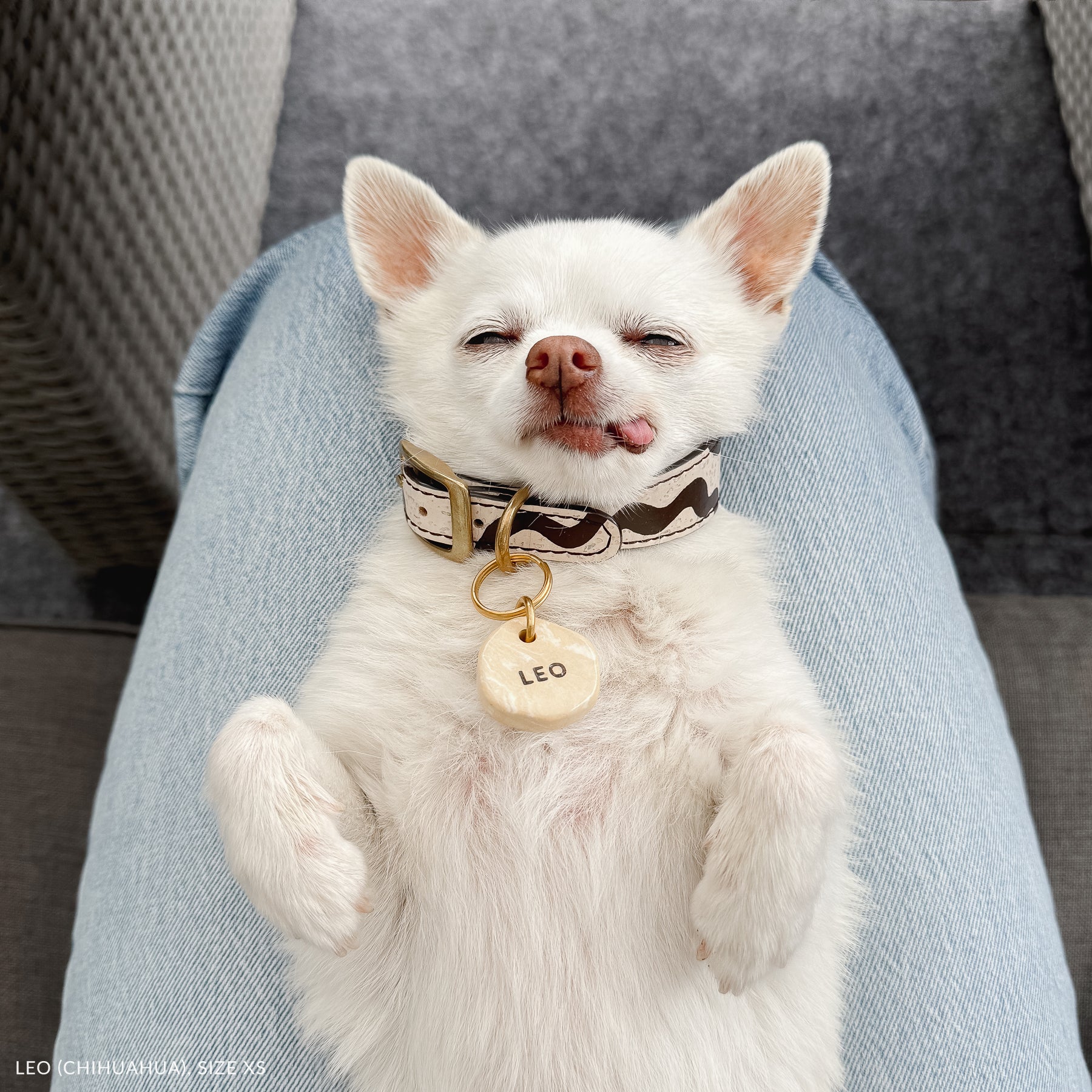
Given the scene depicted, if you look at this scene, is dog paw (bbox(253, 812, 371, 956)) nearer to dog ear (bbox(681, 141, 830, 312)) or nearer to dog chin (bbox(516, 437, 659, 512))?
dog chin (bbox(516, 437, 659, 512))

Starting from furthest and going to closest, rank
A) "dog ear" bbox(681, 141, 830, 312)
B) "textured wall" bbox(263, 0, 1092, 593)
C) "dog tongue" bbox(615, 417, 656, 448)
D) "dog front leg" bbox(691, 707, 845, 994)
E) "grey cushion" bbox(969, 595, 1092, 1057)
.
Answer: "textured wall" bbox(263, 0, 1092, 593) → "grey cushion" bbox(969, 595, 1092, 1057) → "dog ear" bbox(681, 141, 830, 312) → "dog tongue" bbox(615, 417, 656, 448) → "dog front leg" bbox(691, 707, 845, 994)

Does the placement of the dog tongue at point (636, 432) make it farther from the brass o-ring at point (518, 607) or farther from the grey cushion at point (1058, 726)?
the grey cushion at point (1058, 726)

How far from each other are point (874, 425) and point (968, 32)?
3.27ft

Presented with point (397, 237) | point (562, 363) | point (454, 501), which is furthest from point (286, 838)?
point (397, 237)

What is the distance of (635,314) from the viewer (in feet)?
3.02

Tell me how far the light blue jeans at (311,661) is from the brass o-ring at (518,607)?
0.30m

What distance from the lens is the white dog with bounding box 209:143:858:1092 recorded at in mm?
758

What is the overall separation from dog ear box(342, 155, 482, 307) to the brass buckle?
0.27 metres

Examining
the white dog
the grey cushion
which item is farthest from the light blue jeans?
the grey cushion

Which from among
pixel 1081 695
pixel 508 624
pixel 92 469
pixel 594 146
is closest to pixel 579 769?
pixel 508 624

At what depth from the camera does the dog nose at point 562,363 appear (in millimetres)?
811

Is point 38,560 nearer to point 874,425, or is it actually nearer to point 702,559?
point 702,559

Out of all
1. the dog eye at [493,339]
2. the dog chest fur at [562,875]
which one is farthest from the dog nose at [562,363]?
the dog chest fur at [562,875]

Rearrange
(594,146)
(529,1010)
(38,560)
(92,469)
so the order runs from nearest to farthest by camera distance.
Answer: (529,1010) → (92,469) → (594,146) → (38,560)
